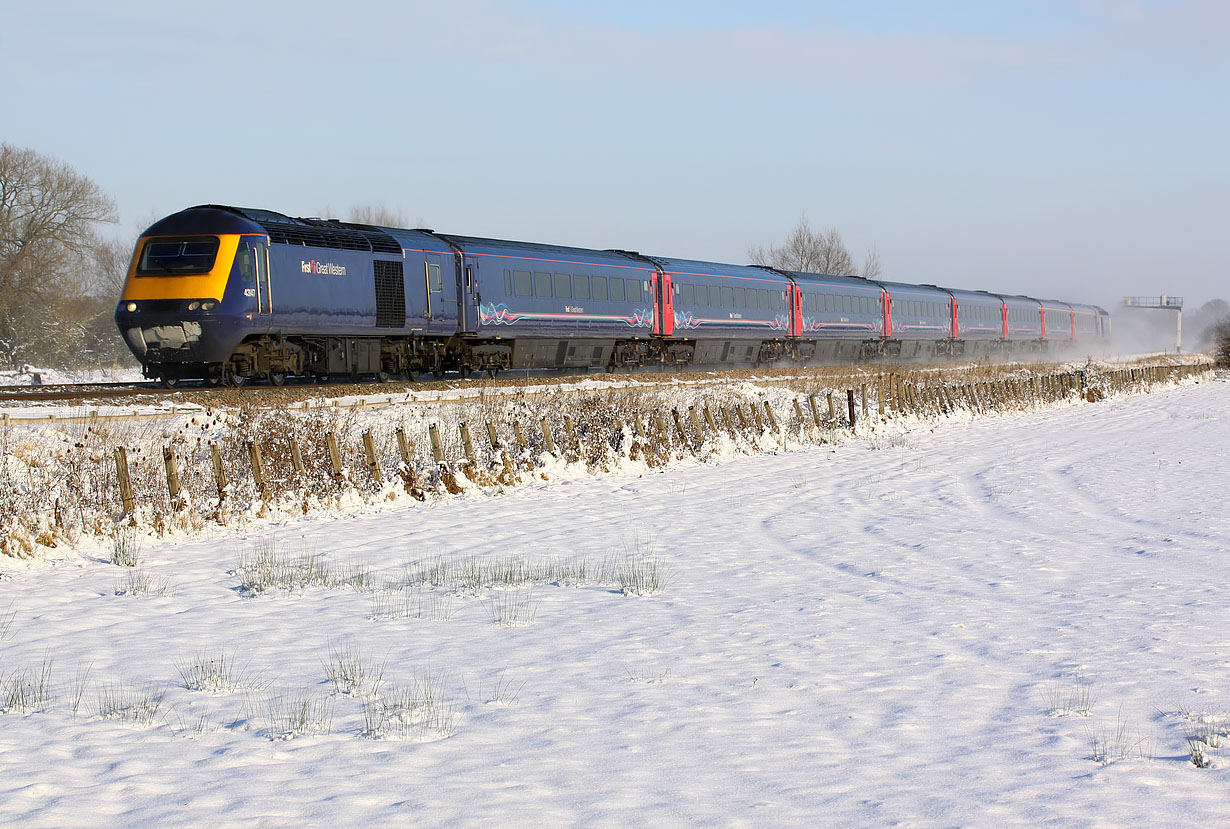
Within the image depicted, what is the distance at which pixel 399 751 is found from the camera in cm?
536

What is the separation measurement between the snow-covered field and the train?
814 centimetres

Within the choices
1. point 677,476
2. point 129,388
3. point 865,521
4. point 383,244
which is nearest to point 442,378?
point 383,244

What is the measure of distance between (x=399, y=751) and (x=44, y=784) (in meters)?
1.58

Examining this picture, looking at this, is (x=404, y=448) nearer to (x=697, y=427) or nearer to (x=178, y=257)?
(x=697, y=427)

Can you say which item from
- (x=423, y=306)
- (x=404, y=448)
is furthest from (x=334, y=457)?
(x=423, y=306)

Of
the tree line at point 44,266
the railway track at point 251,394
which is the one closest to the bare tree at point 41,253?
the tree line at point 44,266

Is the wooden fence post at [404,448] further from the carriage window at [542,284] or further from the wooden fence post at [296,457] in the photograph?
the carriage window at [542,284]

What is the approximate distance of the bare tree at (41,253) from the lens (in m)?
43.0

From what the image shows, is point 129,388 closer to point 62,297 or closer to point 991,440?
point 991,440

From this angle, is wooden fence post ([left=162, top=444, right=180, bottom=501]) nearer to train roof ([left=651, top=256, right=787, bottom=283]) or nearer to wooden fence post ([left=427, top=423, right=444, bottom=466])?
wooden fence post ([left=427, top=423, right=444, bottom=466])

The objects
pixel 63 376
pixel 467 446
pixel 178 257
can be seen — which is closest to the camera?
pixel 467 446

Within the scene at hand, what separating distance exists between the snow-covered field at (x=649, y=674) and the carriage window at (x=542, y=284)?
45.0ft

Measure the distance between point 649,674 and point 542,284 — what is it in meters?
20.6

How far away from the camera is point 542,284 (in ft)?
87.5
